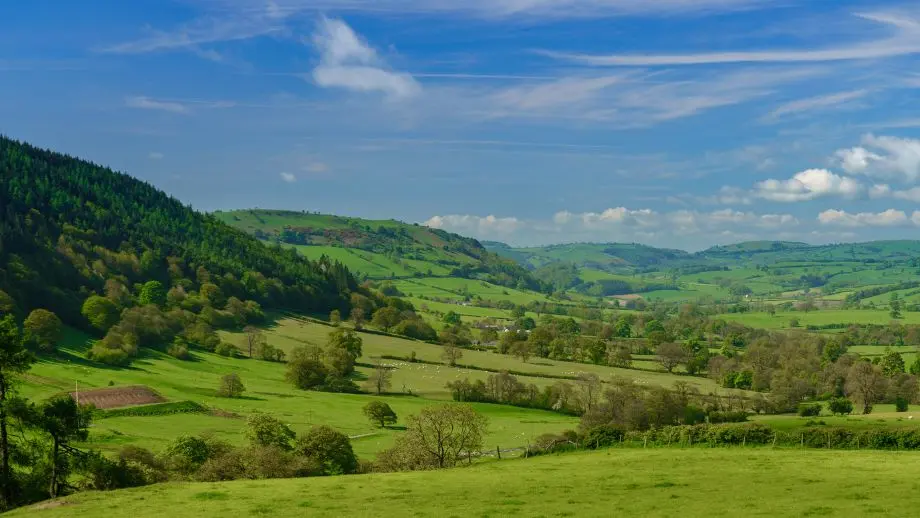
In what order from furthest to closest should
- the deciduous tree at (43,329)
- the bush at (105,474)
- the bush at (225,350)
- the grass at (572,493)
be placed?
the bush at (225,350), the deciduous tree at (43,329), the bush at (105,474), the grass at (572,493)

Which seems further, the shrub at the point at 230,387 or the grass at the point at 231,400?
the shrub at the point at 230,387

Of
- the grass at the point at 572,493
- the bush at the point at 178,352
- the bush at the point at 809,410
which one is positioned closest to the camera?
the grass at the point at 572,493

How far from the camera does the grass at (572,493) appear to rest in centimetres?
3884

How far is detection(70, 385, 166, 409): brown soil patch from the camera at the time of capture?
321 feet

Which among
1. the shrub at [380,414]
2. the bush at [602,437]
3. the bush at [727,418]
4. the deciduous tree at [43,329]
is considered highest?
the deciduous tree at [43,329]

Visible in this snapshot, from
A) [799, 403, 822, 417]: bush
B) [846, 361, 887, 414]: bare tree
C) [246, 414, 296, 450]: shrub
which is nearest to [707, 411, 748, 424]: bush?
[799, 403, 822, 417]: bush

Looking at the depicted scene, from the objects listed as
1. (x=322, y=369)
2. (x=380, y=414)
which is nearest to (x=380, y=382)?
(x=322, y=369)

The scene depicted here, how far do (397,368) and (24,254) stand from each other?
97.8m

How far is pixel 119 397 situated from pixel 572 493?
250 feet

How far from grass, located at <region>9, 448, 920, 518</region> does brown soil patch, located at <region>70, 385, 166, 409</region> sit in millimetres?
56896

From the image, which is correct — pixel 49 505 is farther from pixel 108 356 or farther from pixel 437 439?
pixel 108 356

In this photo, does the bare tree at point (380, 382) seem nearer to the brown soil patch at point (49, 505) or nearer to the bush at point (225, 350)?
the bush at point (225, 350)

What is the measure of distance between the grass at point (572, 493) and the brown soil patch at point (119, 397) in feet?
187

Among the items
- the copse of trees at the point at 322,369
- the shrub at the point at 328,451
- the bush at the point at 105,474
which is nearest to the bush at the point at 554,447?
the shrub at the point at 328,451
